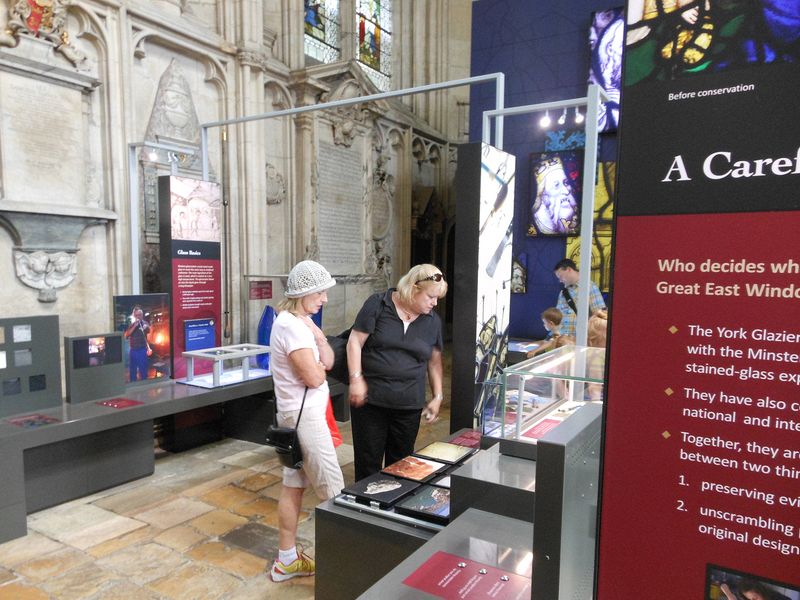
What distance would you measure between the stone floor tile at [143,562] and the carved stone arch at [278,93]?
670cm

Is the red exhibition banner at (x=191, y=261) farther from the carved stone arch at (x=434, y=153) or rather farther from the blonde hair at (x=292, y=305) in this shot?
the carved stone arch at (x=434, y=153)

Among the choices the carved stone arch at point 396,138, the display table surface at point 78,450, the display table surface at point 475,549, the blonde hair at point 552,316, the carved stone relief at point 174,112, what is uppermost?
the carved stone arch at point 396,138

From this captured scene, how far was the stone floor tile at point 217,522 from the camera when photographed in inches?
151

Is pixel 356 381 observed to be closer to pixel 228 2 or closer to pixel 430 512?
pixel 430 512

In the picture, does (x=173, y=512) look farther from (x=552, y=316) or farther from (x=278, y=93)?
(x=278, y=93)

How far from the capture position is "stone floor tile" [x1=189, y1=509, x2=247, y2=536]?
383 centimetres

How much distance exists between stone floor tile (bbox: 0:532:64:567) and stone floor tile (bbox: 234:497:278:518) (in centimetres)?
114

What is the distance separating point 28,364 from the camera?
13.8 feet

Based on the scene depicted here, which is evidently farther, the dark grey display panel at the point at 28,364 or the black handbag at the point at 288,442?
the dark grey display panel at the point at 28,364

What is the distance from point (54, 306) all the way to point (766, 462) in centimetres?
634

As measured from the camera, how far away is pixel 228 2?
7.41m

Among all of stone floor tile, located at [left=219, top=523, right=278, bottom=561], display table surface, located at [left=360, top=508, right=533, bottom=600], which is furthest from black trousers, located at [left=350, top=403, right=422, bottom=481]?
display table surface, located at [left=360, top=508, right=533, bottom=600]

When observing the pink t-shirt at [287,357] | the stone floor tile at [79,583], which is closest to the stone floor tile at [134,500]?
the stone floor tile at [79,583]

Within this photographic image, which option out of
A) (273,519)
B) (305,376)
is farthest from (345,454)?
(305,376)
